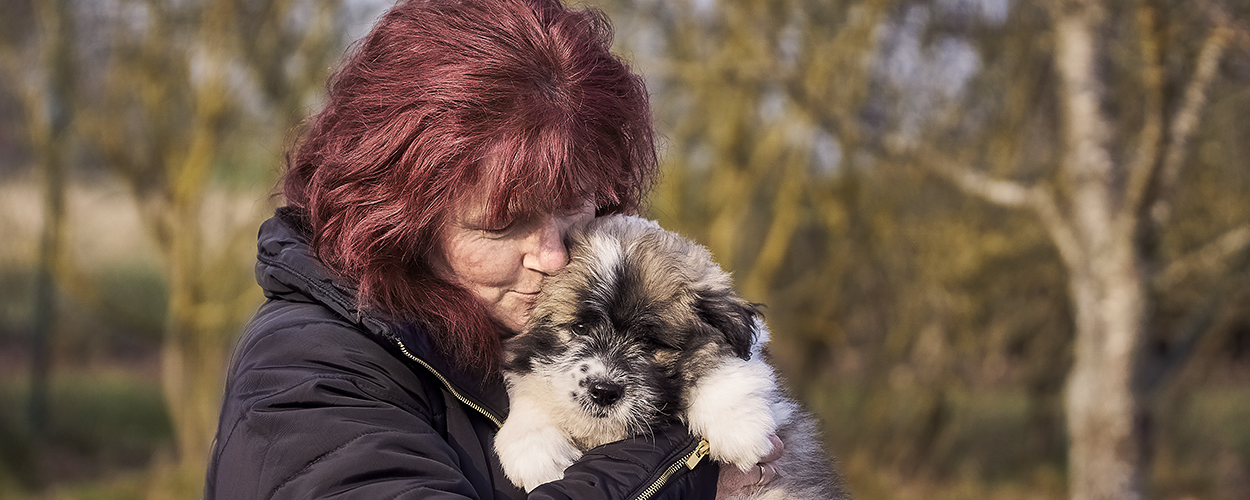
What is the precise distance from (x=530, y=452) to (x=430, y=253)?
20.4 inches

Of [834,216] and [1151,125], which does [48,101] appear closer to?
[834,216]

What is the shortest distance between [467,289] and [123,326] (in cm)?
1132

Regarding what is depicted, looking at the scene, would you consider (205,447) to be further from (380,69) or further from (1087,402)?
(380,69)

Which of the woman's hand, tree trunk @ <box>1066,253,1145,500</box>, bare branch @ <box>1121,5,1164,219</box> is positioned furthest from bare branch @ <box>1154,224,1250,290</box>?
the woman's hand

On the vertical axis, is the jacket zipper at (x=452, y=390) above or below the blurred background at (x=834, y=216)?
below

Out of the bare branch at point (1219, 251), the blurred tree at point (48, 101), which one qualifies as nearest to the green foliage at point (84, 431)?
the blurred tree at point (48, 101)

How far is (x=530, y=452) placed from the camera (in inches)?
90.6

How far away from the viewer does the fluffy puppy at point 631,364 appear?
7.70 ft

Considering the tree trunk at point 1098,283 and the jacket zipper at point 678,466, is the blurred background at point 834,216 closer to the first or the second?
the tree trunk at point 1098,283

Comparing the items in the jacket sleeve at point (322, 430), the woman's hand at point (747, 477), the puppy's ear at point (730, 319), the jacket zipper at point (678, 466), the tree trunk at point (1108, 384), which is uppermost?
the tree trunk at point (1108, 384)

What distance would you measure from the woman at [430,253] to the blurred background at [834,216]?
15.7 feet

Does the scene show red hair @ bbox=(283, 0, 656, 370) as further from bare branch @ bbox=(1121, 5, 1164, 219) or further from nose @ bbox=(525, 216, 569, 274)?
bare branch @ bbox=(1121, 5, 1164, 219)

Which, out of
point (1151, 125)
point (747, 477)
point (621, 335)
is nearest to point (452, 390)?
point (621, 335)

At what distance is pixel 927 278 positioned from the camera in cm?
1330
